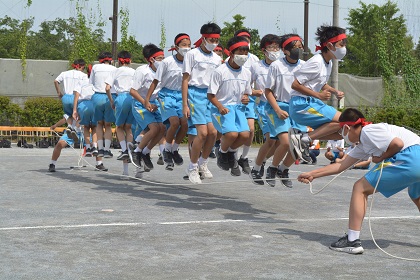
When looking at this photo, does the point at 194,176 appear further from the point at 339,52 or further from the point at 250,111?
the point at 339,52

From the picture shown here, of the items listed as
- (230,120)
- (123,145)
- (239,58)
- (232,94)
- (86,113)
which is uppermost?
(239,58)

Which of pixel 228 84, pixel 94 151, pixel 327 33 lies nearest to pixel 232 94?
pixel 228 84

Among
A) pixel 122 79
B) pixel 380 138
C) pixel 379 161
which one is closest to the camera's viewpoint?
pixel 380 138

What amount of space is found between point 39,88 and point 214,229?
22363 mm

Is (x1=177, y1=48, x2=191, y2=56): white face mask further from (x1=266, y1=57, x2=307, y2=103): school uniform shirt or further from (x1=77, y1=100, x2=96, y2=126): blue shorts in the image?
(x1=77, y1=100, x2=96, y2=126): blue shorts

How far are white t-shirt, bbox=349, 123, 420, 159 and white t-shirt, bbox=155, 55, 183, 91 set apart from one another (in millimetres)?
5489

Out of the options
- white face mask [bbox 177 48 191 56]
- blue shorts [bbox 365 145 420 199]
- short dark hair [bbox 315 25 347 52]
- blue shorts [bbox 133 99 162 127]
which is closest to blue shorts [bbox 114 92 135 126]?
blue shorts [bbox 133 99 162 127]

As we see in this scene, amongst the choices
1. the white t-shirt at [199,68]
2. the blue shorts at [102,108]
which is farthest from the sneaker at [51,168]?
the white t-shirt at [199,68]

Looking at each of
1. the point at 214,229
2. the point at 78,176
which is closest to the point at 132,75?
the point at 78,176

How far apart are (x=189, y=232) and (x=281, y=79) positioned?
3.67 m

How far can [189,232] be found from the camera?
835cm

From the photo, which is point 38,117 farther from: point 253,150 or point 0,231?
point 0,231

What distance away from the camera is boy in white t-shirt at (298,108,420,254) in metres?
7.32

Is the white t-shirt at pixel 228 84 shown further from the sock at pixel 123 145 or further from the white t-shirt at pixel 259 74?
the sock at pixel 123 145
